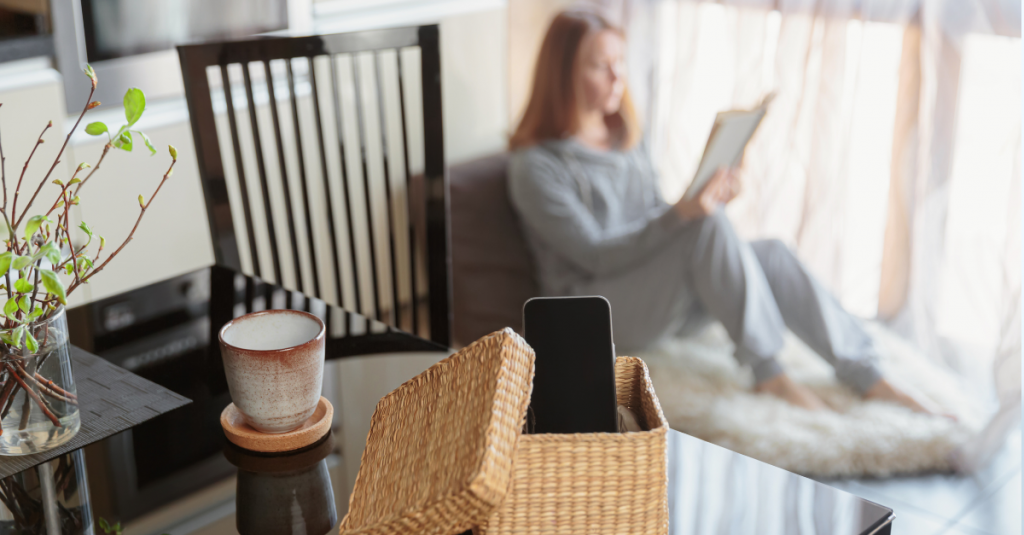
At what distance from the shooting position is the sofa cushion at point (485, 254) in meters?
2.21

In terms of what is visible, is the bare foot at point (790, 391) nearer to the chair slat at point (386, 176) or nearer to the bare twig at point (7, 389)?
the chair slat at point (386, 176)

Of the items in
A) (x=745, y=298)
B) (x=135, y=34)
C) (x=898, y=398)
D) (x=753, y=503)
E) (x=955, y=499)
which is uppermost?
(x=135, y=34)

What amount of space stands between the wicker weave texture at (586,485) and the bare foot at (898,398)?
1600 mm

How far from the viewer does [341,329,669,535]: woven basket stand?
0.47m

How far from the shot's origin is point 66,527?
609mm

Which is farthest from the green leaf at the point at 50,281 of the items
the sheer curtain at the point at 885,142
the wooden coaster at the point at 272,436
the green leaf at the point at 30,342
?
the sheer curtain at the point at 885,142

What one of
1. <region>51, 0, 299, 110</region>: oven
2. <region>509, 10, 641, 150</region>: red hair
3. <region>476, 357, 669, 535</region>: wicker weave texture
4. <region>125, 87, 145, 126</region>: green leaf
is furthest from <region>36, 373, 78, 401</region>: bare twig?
<region>509, 10, 641, 150</region>: red hair

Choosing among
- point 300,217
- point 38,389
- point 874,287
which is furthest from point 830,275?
point 38,389

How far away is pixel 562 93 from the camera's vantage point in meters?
2.21

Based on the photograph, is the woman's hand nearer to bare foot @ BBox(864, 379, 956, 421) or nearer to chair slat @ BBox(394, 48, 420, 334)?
bare foot @ BBox(864, 379, 956, 421)

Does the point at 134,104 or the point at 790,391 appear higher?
the point at 134,104

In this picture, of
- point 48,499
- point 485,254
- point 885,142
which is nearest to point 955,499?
point 885,142

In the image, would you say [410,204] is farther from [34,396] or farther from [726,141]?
[726,141]

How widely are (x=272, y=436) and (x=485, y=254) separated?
1565 millimetres
